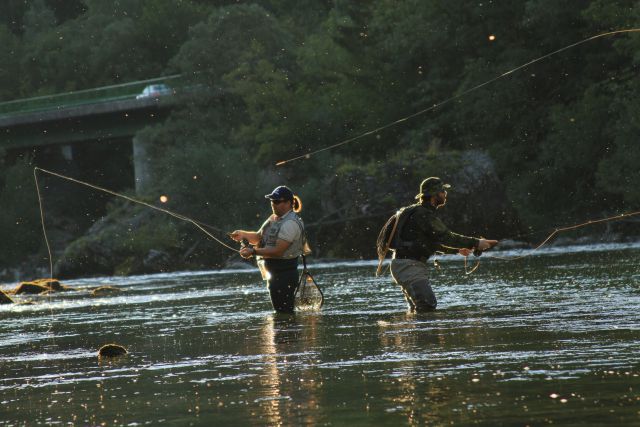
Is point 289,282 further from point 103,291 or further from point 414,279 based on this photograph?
point 103,291

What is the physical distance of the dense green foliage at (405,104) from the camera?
4472 centimetres

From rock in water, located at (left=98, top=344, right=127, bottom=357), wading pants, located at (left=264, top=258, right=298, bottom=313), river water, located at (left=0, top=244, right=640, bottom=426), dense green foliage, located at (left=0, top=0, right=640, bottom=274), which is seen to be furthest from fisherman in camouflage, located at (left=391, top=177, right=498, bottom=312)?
dense green foliage, located at (left=0, top=0, right=640, bottom=274)

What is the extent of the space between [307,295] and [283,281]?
38cm

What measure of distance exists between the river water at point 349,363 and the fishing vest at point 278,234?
72 cm

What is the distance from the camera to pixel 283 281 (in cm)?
1631

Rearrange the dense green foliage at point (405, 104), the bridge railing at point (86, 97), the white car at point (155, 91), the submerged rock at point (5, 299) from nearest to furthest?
the submerged rock at point (5, 299), the dense green foliage at point (405, 104), the white car at point (155, 91), the bridge railing at point (86, 97)

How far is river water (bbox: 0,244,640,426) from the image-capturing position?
825 cm

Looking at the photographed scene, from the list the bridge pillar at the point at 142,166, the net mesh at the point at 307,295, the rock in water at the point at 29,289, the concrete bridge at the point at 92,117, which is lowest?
the net mesh at the point at 307,295

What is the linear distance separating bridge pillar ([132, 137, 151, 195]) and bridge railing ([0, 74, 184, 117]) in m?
2.47

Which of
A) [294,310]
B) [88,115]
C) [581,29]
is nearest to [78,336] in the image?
[294,310]

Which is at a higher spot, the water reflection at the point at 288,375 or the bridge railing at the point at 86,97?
the bridge railing at the point at 86,97

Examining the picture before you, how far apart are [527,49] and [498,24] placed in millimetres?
2077

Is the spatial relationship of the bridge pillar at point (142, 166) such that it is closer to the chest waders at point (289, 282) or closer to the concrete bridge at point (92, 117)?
the concrete bridge at point (92, 117)

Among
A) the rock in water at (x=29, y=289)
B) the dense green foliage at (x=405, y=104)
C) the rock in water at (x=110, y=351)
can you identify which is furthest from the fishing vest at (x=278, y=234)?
the dense green foliage at (x=405, y=104)
